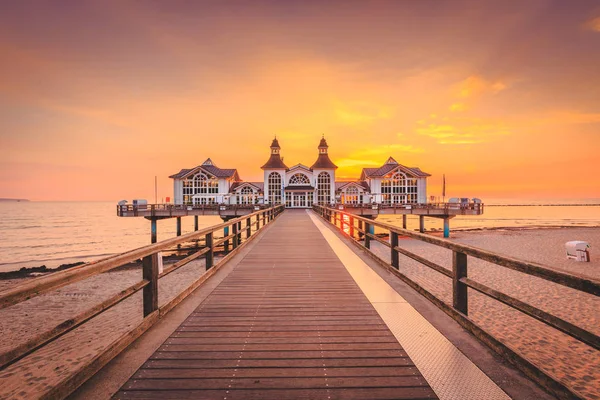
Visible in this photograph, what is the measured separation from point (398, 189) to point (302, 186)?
15.4 m

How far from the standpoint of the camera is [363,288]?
5480 mm

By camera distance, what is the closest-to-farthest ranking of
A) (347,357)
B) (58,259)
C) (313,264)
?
(347,357) → (313,264) → (58,259)

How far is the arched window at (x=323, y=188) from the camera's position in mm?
53531

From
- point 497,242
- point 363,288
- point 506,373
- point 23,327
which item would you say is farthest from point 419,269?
point 497,242

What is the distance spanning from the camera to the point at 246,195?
55500 millimetres

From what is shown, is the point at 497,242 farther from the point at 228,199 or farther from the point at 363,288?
the point at 228,199

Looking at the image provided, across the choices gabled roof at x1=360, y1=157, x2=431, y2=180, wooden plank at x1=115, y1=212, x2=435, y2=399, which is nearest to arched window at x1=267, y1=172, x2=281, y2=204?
gabled roof at x1=360, y1=157, x2=431, y2=180

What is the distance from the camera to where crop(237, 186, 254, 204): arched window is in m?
55.3

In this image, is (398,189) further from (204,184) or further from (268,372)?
(268,372)

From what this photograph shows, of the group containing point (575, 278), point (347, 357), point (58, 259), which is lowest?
point (58, 259)

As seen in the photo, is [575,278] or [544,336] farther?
[544,336]

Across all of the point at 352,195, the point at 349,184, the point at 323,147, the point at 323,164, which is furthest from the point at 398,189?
the point at 323,147

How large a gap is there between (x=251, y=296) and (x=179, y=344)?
181 cm

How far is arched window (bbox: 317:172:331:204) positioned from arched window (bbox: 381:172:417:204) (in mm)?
8626
